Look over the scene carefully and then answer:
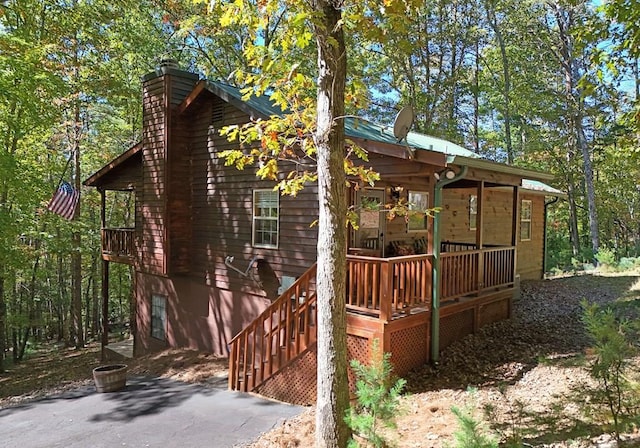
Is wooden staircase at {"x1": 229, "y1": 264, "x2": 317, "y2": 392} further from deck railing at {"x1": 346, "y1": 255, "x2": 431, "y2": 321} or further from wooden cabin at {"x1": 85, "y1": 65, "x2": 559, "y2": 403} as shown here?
deck railing at {"x1": 346, "y1": 255, "x2": 431, "y2": 321}

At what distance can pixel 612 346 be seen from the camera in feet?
11.6

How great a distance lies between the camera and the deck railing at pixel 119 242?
505 inches

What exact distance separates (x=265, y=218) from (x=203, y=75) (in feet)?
45.3

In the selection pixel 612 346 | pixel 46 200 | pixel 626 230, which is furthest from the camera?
pixel 626 230

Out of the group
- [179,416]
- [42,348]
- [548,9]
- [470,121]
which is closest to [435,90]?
[470,121]

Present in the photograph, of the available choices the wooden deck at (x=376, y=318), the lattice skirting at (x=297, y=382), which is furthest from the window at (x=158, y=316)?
the lattice skirting at (x=297, y=382)

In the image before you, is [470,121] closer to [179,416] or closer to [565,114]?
[565,114]

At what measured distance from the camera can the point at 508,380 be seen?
6246 millimetres

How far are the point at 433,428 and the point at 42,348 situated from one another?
2475 cm

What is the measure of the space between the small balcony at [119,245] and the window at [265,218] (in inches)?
187

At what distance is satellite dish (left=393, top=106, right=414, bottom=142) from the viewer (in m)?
6.93

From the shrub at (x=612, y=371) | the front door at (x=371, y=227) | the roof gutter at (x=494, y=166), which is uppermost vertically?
the roof gutter at (x=494, y=166)

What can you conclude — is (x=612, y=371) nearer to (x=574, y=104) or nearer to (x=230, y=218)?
(x=230, y=218)

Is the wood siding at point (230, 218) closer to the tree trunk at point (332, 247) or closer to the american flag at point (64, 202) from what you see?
the american flag at point (64, 202)
